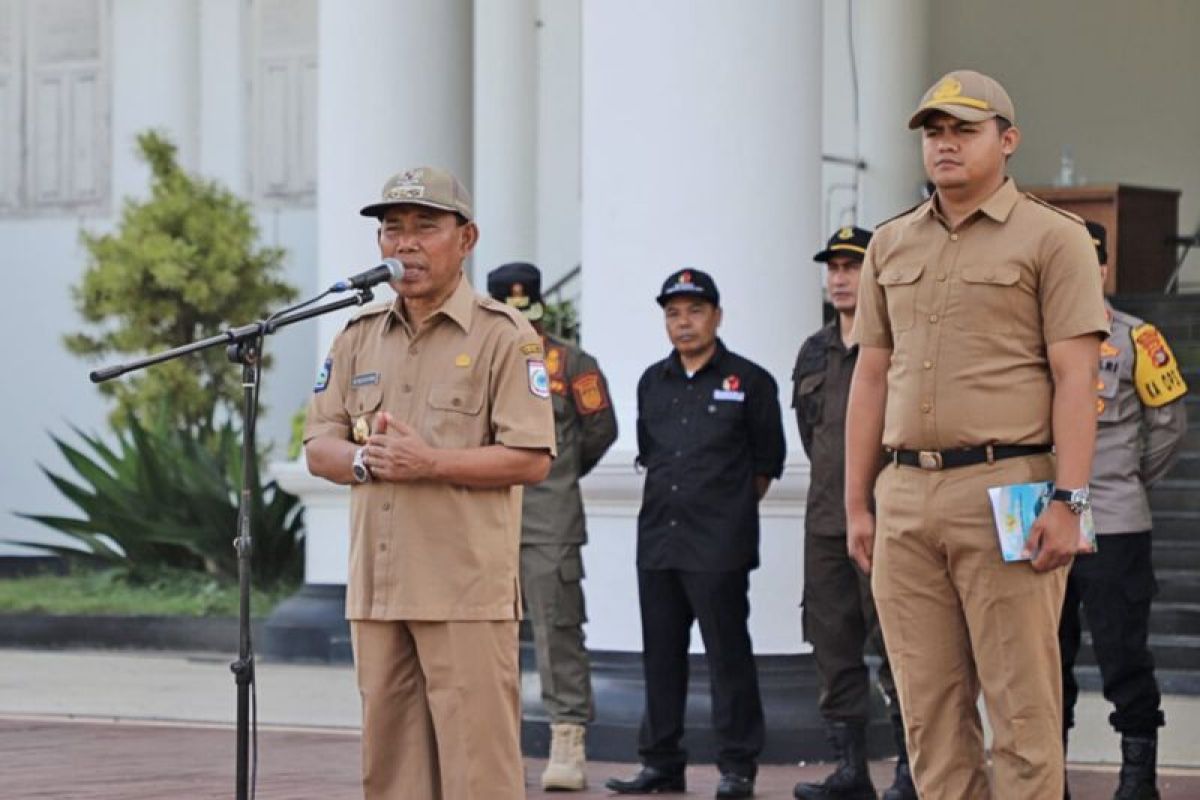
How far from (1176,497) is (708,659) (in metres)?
4.87

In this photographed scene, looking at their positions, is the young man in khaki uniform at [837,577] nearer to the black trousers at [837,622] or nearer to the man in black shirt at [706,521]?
the black trousers at [837,622]

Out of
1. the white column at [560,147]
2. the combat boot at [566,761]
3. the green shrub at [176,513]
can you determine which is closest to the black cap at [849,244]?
the combat boot at [566,761]

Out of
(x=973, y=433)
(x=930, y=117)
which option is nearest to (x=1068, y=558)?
(x=973, y=433)

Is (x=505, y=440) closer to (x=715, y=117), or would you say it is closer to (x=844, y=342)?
(x=844, y=342)

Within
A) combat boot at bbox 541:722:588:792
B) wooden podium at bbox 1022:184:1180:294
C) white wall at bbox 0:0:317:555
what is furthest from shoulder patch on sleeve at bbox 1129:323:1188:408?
white wall at bbox 0:0:317:555

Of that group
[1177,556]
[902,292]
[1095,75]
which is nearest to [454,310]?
[902,292]

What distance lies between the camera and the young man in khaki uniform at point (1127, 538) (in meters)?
8.03

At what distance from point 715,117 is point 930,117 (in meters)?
3.89

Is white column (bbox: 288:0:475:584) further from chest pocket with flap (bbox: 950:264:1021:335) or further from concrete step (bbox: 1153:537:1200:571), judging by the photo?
chest pocket with flap (bbox: 950:264:1021:335)

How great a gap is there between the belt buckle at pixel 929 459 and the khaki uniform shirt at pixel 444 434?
2.96 ft

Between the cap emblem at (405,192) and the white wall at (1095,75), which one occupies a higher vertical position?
the white wall at (1095,75)

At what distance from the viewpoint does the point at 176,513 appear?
1494cm

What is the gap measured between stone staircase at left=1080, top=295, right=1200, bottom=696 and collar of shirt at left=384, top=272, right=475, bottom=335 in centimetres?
614

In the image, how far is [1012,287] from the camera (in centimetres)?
593
